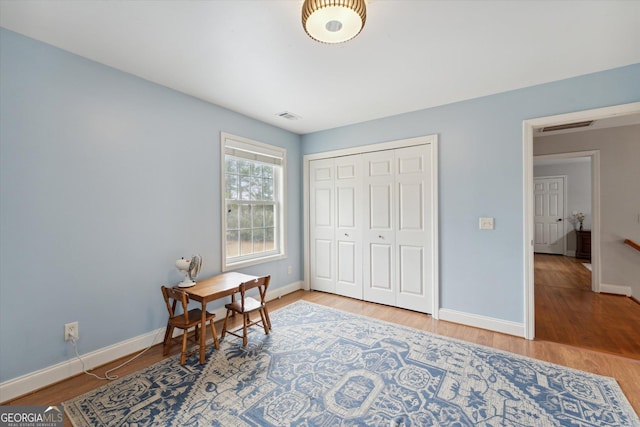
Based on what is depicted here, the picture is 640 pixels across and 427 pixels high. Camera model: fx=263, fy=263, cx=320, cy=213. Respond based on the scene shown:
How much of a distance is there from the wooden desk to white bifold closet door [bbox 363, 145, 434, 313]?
1.84 m

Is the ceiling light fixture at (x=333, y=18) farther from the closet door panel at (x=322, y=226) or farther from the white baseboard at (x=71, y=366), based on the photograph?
the white baseboard at (x=71, y=366)

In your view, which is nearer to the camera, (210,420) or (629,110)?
(210,420)

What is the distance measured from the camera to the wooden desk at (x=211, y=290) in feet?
7.43

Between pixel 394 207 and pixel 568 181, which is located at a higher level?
pixel 568 181

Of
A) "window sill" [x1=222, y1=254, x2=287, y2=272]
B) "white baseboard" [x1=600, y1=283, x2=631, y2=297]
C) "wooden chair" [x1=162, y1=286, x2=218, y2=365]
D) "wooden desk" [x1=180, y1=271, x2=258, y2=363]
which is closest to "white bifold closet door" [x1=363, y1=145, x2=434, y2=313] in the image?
"window sill" [x1=222, y1=254, x2=287, y2=272]

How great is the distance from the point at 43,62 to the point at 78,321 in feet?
6.63

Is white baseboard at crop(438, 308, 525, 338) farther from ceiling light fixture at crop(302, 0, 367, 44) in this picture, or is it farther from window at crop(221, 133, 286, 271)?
ceiling light fixture at crop(302, 0, 367, 44)

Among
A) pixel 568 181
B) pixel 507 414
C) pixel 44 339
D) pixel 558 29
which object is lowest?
pixel 507 414

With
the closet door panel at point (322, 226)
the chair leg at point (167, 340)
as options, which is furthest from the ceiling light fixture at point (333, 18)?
the chair leg at point (167, 340)

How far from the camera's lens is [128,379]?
2.04 metres

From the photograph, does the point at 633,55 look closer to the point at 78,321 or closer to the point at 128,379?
the point at 128,379

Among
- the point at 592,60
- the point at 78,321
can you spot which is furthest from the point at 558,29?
the point at 78,321

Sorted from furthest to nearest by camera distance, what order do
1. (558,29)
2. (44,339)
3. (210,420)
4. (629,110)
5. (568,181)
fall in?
1. (568,181)
2. (629,110)
3. (44,339)
4. (558,29)
5. (210,420)

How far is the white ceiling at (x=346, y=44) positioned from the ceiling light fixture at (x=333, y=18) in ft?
0.66
